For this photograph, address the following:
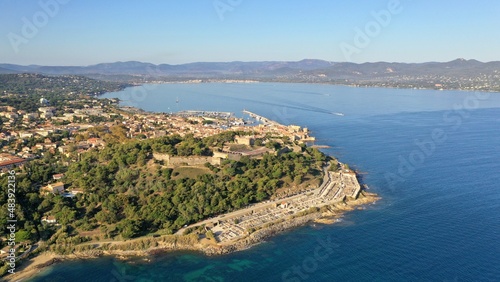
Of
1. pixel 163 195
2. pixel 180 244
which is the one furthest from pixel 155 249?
pixel 163 195

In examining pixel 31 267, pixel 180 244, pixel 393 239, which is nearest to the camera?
pixel 31 267

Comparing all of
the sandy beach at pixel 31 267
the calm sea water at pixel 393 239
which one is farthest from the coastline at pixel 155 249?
the calm sea water at pixel 393 239

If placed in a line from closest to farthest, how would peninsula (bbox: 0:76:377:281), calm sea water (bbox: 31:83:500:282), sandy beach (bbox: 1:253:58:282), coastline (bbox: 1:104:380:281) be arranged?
1. sandy beach (bbox: 1:253:58:282)
2. calm sea water (bbox: 31:83:500:282)
3. coastline (bbox: 1:104:380:281)
4. peninsula (bbox: 0:76:377:281)

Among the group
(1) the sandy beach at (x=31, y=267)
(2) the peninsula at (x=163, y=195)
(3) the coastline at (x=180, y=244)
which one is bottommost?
(1) the sandy beach at (x=31, y=267)

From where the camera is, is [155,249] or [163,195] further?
[163,195]

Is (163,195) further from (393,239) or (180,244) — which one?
(393,239)

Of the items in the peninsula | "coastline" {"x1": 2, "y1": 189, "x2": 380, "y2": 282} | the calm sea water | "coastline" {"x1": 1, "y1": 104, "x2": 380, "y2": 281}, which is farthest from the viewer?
the peninsula

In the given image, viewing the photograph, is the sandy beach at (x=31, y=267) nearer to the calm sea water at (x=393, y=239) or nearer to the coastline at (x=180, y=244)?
the coastline at (x=180, y=244)

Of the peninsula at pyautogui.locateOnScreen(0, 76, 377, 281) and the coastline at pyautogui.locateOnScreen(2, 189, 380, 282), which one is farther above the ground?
the peninsula at pyautogui.locateOnScreen(0, 76, 377, 281)

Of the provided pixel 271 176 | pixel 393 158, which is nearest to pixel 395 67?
pixel 393 158

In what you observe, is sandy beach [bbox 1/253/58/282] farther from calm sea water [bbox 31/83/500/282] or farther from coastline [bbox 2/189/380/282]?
calm sea water [bbox 31/83/500/282]

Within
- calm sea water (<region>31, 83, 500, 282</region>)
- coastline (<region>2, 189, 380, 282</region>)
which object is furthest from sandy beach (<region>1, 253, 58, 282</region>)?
calm sea water (<region>31, 83, 500, 282</region>)
